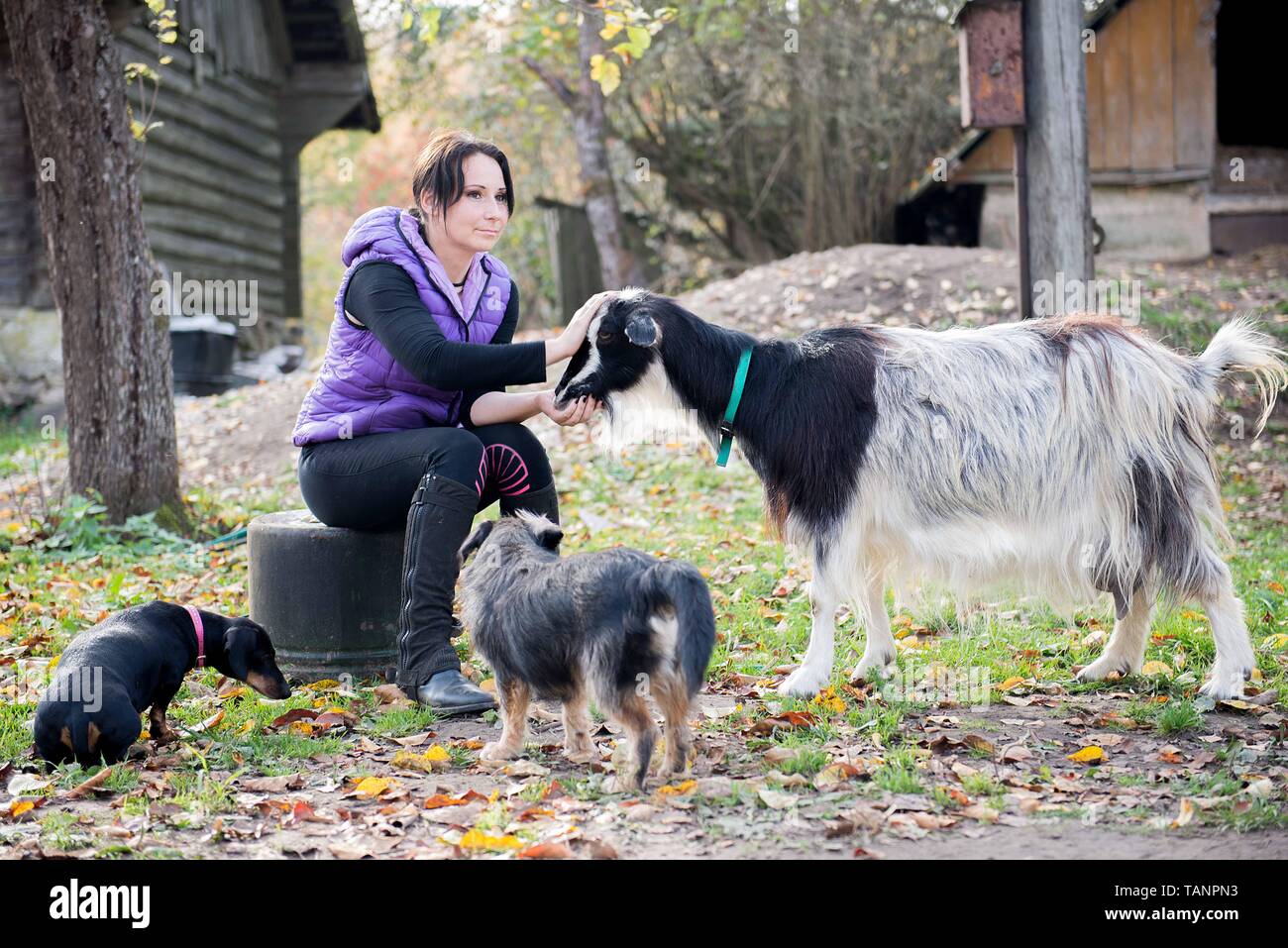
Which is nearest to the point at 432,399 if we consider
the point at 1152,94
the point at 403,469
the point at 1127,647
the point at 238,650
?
the point at 403,469

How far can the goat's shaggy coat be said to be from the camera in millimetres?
3414

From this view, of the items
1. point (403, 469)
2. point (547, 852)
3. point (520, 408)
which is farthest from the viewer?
point (520, 408)

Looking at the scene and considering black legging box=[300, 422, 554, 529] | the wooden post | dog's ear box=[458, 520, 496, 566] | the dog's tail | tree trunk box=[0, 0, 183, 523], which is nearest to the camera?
the dog's tail

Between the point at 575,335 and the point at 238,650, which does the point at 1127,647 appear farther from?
the point at 238,650

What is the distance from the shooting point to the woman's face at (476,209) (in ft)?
15.4

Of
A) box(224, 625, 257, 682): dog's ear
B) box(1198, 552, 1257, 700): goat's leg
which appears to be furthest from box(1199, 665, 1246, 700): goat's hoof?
box(224, 625, 257, 682): dog's ear

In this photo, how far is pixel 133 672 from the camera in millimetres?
4191

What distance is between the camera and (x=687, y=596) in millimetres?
3359

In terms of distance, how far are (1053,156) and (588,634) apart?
455 cm

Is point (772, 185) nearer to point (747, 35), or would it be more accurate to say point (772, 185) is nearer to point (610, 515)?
point (747, 35)

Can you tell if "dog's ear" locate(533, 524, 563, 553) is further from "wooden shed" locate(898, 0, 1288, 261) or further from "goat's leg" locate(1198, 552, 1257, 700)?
"wooden shed" locate(898, 0, 1288, 261)

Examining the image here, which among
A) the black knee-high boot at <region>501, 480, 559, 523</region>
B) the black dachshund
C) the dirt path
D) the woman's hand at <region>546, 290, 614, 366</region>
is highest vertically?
the woman's hand at <region>546, 290, 614, 366</region>
